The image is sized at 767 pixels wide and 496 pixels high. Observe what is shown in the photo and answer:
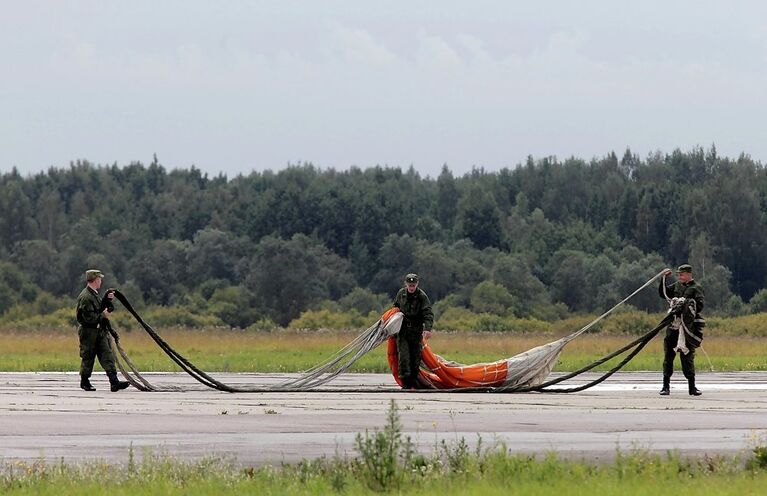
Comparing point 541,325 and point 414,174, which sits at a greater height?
point 414,174

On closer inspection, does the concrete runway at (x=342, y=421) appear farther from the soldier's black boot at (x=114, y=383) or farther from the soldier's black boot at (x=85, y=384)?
the soldier's black boot at (x=114, y=383)

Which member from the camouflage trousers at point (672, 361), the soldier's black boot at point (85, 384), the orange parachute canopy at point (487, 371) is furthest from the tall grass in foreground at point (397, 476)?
the soldier's black boot at point (85, 384)

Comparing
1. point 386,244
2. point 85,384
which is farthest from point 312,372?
point 386,244

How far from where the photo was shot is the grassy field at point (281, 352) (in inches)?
1460

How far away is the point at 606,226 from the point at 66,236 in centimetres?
4382

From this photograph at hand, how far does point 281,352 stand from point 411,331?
22.8 meters

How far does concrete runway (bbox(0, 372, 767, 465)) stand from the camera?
50.5ft

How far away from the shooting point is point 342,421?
1873 centimetres

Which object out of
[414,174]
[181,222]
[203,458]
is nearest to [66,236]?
[181,222]

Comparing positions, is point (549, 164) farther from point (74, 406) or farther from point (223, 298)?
point (74, 406)

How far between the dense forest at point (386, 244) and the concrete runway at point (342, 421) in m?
69.6

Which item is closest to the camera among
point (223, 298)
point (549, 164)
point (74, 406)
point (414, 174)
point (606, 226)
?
point (74, 406)

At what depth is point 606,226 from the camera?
439 feet

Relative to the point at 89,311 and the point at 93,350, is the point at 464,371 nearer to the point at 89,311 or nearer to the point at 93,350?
the point at 93,350
